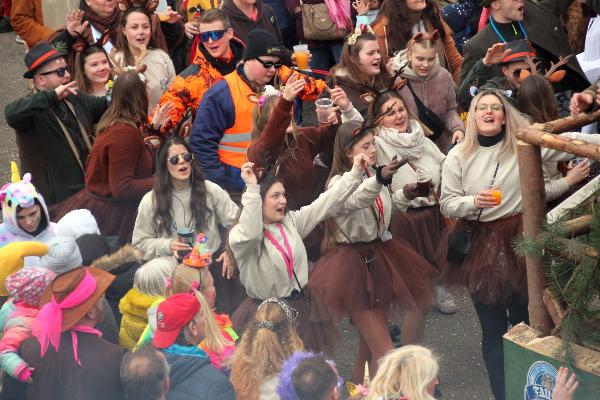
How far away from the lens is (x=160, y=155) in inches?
291

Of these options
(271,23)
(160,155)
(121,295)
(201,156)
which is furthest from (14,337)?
(271,23)

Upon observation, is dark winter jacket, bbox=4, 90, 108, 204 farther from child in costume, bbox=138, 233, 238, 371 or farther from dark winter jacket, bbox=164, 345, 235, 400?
dark winter jacket, bbox=164, 345, 235, 400

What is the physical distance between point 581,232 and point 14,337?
2.87m

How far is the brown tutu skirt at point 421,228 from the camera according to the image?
7.78 m

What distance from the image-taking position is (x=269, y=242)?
681 cm

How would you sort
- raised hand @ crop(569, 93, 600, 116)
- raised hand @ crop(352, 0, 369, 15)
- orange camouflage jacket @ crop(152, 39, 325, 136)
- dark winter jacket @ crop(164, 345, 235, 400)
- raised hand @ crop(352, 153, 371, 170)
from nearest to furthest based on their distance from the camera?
Answer: 1. dark winter jacket @ crop(164, 345, 235, 400)
2. raised hand @ crop(569, 93, 600, 116)
3. raised hand @ crop(352, 153, 371, 170)
4. orange camouflage jacket @ crop(152, 39, 325, 136)
5. raised hand @ crop(352, 0, 369, 15)

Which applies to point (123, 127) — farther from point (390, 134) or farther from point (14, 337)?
point (14, 337)

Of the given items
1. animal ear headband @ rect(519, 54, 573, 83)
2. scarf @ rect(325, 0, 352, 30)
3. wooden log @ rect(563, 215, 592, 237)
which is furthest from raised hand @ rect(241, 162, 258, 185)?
scarf @ rect(325, 0, 352, 30)

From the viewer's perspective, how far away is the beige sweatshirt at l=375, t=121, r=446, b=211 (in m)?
7.72

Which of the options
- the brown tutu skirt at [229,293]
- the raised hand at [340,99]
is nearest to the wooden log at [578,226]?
the brown tutu skirt at [229,293]

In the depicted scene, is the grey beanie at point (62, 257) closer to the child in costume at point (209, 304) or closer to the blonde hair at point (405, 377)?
the child in costume at point (209, 304)

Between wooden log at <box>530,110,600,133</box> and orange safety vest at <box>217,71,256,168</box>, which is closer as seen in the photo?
wooden log at <box>530,110,600,133</box>

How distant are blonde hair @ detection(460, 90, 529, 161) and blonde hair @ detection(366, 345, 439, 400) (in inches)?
80.0

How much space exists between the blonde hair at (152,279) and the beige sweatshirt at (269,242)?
43cm
